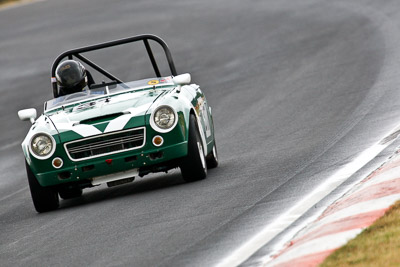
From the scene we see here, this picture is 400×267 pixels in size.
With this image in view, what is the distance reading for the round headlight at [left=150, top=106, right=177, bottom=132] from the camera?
945 centimetres

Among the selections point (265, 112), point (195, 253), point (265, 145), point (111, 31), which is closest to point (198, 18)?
point (111, 31)

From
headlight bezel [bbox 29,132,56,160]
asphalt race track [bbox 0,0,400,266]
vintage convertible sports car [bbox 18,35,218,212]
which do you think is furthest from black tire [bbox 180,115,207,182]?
headlight bezel [bbox 29,132,56,160]

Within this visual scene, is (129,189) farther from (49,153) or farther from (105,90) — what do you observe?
(49,153)

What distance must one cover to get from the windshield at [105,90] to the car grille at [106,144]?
128 cm

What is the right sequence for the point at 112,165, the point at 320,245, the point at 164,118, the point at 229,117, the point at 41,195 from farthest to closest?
the point at 229,117
the point at 41,195
the point at 164,118
the point at 112,165
the point at 320,245

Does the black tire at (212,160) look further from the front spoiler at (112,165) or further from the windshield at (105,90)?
the front spoiler at (112,165)

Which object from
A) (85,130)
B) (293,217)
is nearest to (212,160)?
(85,130)

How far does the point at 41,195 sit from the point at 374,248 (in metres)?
4.76

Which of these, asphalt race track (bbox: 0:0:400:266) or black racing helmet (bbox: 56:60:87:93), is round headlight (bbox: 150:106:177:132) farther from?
black racing helmet (bbox: 56:60:87:93)

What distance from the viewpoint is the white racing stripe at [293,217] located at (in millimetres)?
6266

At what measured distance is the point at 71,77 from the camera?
11.0m

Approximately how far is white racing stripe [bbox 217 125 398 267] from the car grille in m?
1.81

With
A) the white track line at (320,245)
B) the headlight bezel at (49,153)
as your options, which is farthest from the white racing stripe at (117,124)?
the white track line at (320,245)

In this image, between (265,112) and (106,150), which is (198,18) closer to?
(265,112)
